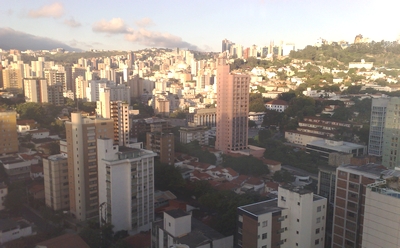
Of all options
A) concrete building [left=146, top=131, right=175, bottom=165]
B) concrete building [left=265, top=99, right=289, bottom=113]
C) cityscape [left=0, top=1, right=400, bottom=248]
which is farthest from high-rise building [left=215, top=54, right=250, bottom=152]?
concrete building [left=265, top=99, right=289, bottom=113]

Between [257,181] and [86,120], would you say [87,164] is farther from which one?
[257,181]

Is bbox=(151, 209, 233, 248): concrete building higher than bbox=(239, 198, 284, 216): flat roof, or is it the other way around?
bbox=(239, 198, 284, 216): flat roof

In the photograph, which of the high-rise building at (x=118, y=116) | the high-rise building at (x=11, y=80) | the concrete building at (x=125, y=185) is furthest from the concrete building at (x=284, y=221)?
the high-rise building at (x=11, y=80)

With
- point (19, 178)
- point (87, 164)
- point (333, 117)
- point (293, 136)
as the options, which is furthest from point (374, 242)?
point (333, 117)

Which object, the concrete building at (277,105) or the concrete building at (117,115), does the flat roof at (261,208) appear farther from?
the concrete building at (277,105)

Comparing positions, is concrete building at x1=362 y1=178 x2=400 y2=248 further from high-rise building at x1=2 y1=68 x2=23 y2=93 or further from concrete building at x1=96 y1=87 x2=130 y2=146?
high-rise building at x1=2 y1=68 x2=23 y2=93

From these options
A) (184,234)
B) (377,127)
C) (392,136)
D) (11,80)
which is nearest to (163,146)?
(184,234)
